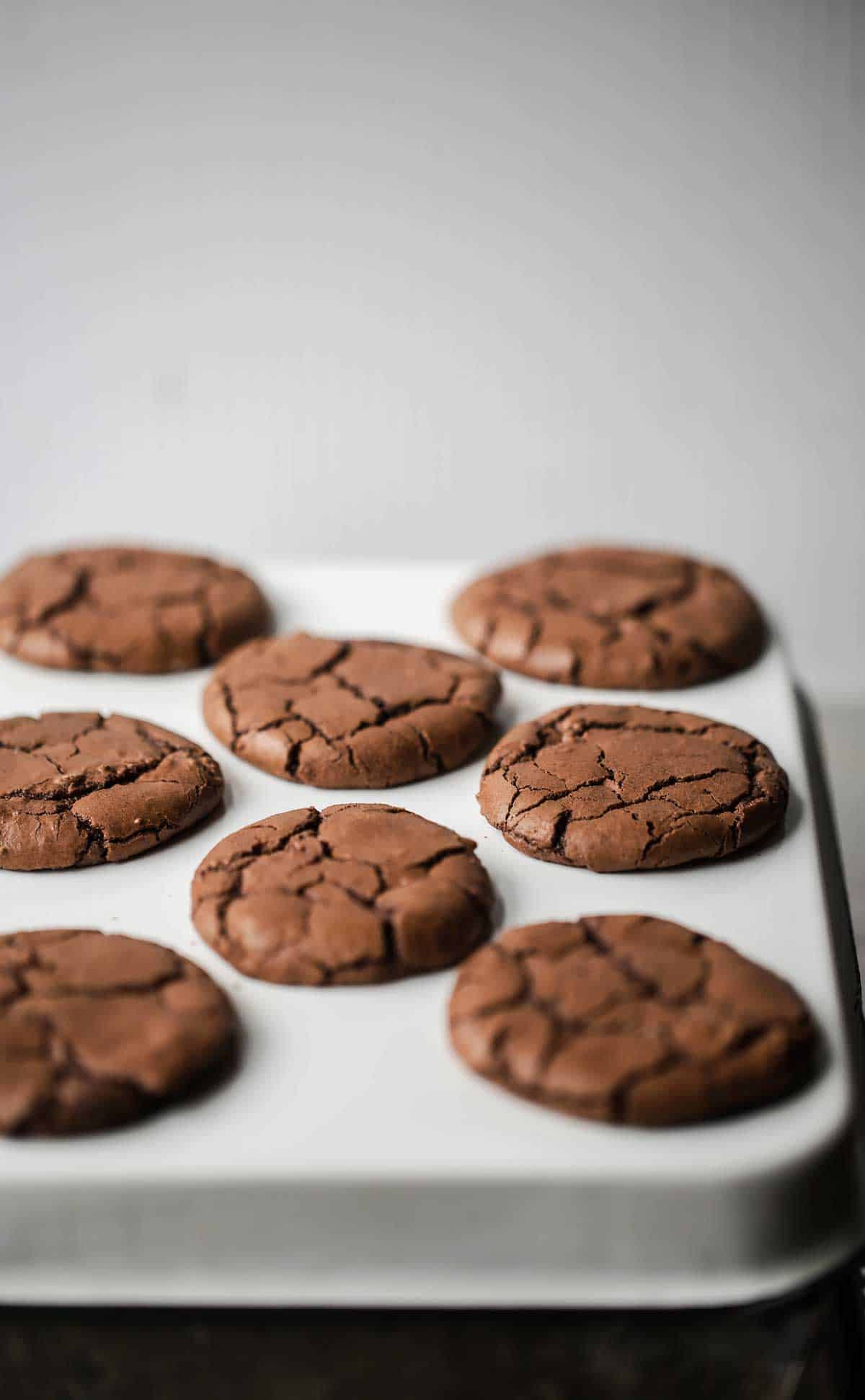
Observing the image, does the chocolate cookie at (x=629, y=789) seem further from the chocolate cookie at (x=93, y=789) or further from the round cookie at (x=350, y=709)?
the chocolate cookie at (x=93, y=789)

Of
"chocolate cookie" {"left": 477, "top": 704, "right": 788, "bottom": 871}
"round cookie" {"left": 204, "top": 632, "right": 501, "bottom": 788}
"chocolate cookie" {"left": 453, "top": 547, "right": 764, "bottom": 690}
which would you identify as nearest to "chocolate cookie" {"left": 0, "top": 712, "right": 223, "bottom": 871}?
"round cookie" {"left": 204, "top": 632, "right": 501, "bottom": 788}

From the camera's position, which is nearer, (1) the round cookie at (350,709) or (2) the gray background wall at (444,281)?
(1) the round cookie at (350,709)

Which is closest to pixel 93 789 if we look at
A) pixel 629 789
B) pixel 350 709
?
pixel 350 709

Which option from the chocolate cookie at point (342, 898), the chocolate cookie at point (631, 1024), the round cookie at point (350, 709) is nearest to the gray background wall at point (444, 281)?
the round cookie at point (350, 709)

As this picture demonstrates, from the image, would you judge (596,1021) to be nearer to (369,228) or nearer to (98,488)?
(369,228)

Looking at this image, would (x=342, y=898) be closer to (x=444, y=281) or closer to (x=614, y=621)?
(x=614, y=621)

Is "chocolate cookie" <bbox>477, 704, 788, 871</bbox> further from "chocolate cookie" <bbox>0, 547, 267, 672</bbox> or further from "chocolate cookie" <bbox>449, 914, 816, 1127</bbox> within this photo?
"chocolate cookie" <bbox>0, 547, 267, 672</bbox>
